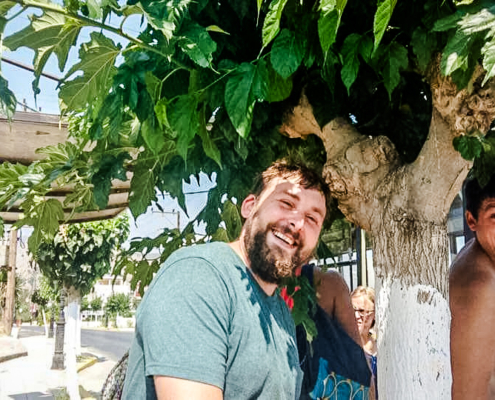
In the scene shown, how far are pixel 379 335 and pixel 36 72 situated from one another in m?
0.80

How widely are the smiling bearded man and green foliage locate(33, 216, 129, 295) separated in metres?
8.87

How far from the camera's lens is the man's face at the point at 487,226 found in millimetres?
1588

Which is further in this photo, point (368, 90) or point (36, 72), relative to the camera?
point (368, 90)

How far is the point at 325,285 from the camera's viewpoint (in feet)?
6.81

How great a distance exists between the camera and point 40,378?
13883 millimetres

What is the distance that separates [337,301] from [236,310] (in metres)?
1.14

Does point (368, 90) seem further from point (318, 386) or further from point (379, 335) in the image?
point (318, 386)

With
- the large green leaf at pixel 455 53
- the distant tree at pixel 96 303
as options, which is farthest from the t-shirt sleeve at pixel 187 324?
the distant tree at pixel 96 303

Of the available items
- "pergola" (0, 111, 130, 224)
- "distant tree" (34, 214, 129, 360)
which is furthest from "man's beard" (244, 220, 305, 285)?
"distant tree" (34, 214, 129, 360)

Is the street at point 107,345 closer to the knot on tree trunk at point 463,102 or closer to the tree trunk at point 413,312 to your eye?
the tree trunk at point 413,312

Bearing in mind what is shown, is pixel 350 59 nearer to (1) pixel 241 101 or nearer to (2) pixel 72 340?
(1) pixel 241 101

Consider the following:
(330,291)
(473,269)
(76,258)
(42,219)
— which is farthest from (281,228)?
(76,258)

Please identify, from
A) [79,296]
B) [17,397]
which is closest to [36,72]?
[79,296]

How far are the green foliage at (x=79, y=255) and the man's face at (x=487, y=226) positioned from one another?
28.7 feet
